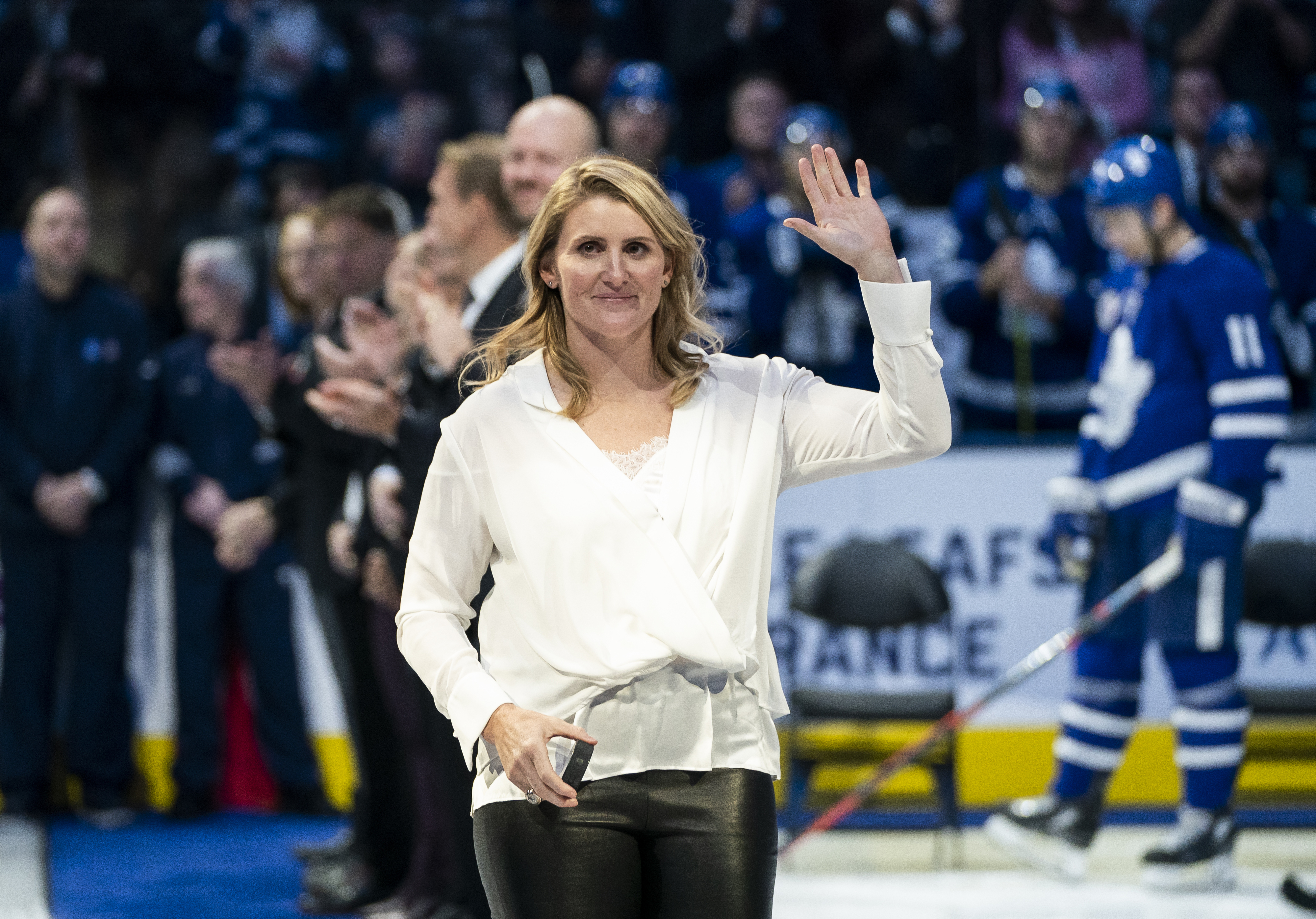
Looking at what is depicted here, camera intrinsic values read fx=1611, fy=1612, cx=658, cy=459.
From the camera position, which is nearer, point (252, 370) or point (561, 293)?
point (561, 293)

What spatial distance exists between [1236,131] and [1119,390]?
71.3 inches

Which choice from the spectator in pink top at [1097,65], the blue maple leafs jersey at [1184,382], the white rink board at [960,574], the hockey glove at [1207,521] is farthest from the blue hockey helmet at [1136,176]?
the spectator in pink top at [1097,65]

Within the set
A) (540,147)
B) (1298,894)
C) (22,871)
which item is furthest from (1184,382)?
(22,871)

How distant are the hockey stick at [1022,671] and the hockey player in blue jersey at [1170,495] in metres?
0.04

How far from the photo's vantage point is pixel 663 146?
20.9 feet

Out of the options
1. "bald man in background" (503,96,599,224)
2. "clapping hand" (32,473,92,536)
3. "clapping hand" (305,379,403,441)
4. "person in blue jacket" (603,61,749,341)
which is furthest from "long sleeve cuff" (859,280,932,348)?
"clapping hand" (32,473,92,536)

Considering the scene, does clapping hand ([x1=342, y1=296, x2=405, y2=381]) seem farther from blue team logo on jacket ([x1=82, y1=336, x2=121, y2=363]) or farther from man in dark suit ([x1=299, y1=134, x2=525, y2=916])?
blue team logo on jacket ([x1=82, y1=336, x2=121, y2=363])

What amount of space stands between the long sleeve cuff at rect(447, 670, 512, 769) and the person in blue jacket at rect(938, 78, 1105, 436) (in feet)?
14.8

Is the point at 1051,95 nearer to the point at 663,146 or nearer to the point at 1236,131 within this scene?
the point at 1236,131

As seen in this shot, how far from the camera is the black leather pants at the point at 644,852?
187cm

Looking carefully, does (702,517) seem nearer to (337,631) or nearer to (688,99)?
(337,631)

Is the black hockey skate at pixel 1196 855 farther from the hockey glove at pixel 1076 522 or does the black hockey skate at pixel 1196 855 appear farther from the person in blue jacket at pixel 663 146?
the person in blue jacket at pixel 663 146

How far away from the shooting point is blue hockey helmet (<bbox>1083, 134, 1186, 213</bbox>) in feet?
15.8

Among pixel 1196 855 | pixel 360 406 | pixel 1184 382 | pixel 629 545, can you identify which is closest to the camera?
pixel 629 545
